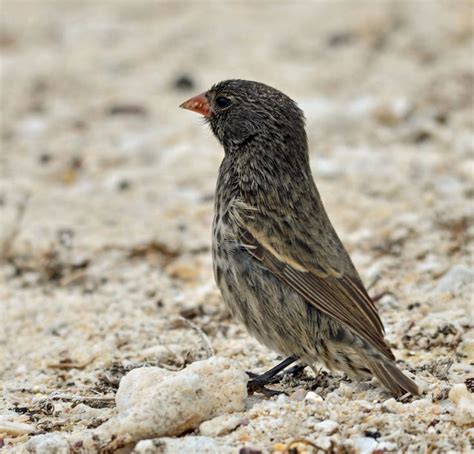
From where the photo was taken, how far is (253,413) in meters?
3.86

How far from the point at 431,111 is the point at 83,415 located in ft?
18.1

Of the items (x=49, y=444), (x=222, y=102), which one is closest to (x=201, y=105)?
(x=222, y=102)

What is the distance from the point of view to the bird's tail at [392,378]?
397cm

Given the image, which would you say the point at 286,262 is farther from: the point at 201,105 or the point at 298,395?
the point at 201,105

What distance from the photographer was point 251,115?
515 cm

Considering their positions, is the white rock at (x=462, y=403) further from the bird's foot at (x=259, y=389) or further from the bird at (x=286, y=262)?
the bird's foot at (x=259, y=389)

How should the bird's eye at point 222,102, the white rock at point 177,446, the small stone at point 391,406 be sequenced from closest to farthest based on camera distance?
the white rock at point 177,446
the small stone at point 391,406
the bird's eye at point 222,102

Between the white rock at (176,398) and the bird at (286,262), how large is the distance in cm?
37

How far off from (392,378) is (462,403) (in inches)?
13.6

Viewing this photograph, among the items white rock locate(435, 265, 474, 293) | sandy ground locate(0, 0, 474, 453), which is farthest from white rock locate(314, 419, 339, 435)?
Result: white rock locate(435, 265, 474, 293)

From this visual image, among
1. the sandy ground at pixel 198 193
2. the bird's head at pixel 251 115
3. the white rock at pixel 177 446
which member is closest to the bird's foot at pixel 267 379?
the sandy ground at pixel 198 193

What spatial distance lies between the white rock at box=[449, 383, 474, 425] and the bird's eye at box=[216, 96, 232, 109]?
Result: 212 centimetres

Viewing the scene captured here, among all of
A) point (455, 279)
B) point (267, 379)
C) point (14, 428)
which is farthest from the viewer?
point (455, 279)

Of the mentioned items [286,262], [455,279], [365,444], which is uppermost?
[286,262]
